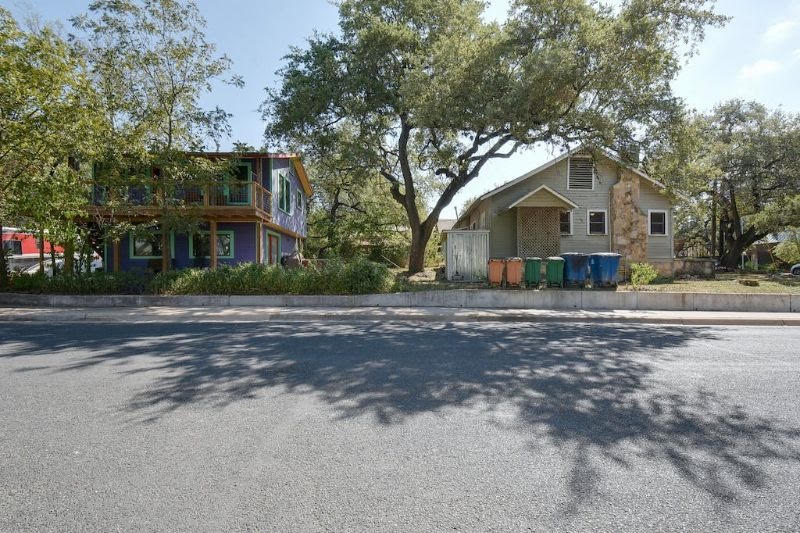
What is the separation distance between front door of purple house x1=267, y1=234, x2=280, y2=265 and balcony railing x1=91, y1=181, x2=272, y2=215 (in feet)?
8.41

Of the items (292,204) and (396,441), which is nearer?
(396,441)

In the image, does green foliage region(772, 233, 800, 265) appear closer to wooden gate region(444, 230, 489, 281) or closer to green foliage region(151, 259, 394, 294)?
wooden gate region(444, 230, 489, 281)

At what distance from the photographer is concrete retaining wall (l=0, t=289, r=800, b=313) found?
13078mm

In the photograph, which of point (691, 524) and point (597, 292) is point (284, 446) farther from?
point (597, 292)

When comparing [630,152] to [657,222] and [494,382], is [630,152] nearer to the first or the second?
[657,222]

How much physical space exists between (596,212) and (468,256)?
9.77 meters

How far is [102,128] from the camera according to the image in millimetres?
13141

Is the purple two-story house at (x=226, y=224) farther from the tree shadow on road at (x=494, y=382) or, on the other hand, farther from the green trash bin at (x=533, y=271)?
the green trash bin at (x=533, y=271)

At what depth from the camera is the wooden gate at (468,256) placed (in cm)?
1656

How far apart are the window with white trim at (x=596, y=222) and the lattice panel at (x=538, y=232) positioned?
107 inches

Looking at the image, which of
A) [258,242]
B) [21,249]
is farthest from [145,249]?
[21,249]

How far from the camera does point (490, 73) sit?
45.4ft

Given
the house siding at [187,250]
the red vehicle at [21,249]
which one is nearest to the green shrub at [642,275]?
the house siding at [187,250]

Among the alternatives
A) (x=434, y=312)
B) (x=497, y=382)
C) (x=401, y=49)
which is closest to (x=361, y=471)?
(x=497, y=382)
